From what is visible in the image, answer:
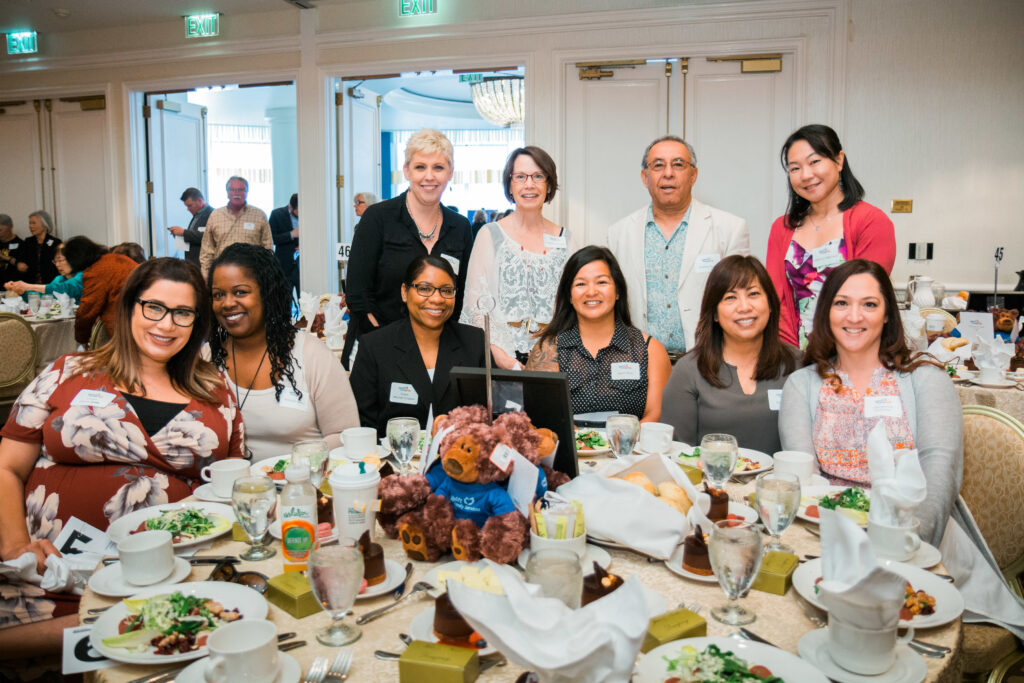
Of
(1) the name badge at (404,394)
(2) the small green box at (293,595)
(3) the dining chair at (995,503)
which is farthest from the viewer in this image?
(1) the name badge at (404,394)

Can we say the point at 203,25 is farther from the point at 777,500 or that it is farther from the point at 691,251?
the point at 777,500

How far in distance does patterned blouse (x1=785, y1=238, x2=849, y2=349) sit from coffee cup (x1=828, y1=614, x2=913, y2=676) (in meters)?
2.21

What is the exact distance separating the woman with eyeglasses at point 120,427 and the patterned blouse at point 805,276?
7.66 ft

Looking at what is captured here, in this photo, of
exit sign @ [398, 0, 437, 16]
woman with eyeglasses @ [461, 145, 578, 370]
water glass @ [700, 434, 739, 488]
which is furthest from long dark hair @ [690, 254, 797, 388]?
exit sign @ [398, 0, 437, 16]

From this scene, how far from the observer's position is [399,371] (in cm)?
275

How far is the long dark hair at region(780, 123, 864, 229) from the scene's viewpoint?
306cm

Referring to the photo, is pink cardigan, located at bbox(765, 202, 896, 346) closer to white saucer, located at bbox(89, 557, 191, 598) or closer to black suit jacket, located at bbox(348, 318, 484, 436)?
black suit jacket, located at bbox(348, 318, 484, 436)

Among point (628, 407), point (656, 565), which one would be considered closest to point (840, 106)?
point (628, 407)

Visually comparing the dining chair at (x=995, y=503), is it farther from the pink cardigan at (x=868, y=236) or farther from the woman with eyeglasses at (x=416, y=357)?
the woman with eyeglasses at (x=416, y=357)

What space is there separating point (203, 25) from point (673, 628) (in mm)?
7597

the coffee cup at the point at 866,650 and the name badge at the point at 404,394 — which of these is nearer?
the coffee cup at the point at 866,650

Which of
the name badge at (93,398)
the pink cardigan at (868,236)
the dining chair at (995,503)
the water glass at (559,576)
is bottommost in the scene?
the dining chair at (995,503)

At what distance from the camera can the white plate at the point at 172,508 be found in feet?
5.12

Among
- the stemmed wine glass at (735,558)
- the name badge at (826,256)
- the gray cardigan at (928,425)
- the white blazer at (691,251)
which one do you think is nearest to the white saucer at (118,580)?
the stemmed wine glass at (735,558)
